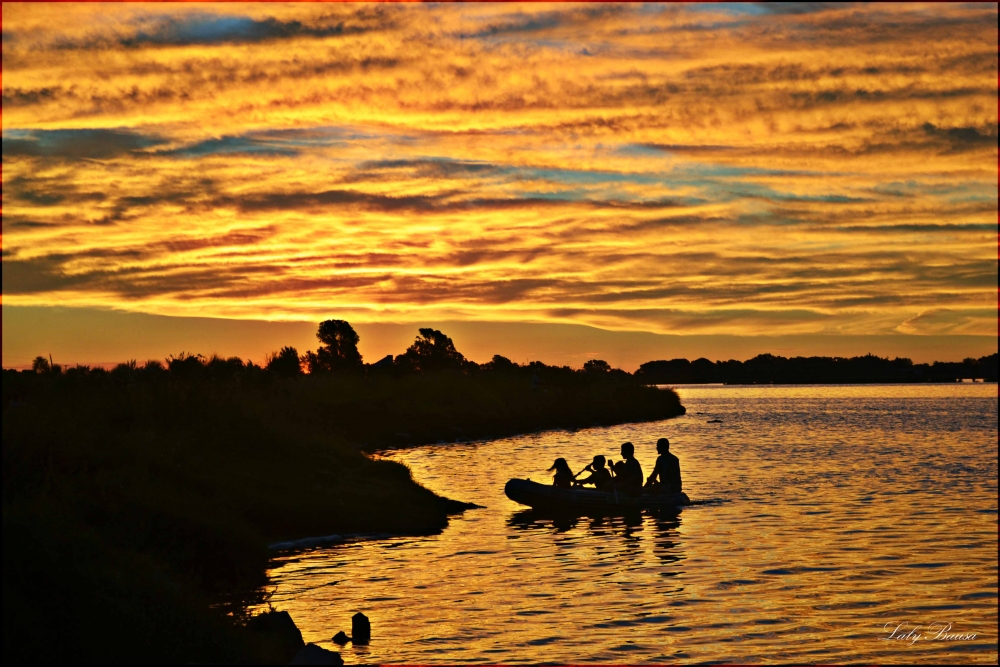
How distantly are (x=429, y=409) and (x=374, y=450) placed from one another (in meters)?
19.3

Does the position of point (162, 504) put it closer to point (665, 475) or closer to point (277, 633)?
point (277, 633)

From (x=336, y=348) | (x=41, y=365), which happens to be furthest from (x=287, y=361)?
(x=41, y=365)

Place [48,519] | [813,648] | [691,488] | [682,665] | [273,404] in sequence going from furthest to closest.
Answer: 1. [691,488]
2. [273,404]
3. [813,648]
4. [682,665]
5. [48,519]

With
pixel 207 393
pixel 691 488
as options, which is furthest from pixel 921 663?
pixel 691 488

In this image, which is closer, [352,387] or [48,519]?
[48,519]

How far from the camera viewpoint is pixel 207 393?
3058cm

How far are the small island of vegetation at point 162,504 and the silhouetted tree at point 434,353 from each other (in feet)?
318

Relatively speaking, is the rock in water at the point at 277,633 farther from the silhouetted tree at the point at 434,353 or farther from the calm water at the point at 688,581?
the silhouetted tree at the point at 434,353

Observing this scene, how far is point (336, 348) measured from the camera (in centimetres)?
12731

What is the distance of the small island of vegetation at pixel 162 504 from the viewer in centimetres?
1116

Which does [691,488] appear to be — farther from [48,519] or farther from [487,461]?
[48,519]

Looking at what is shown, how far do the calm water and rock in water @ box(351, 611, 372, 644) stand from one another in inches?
13.7
